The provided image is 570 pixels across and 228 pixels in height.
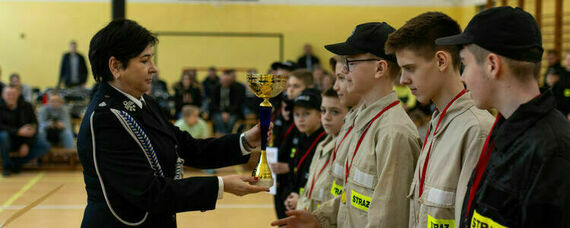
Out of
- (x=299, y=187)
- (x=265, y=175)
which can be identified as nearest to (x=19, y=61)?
(x=299, y=187)

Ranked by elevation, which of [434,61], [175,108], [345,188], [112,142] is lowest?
[175,108]

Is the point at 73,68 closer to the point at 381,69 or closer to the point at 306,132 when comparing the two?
the point at 306,132

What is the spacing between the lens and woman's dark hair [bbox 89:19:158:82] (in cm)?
233

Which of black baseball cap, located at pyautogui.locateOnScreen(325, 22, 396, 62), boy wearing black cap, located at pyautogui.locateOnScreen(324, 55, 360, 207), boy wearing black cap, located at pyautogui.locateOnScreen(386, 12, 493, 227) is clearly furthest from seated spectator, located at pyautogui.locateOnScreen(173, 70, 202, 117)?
boy wearing black cap, located at pyautogui.locateOnScreen(386, 12, 493, 227)

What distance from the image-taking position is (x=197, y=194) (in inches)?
91.8

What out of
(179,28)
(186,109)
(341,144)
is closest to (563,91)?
(186,109)

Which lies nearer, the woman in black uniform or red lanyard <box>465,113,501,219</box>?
red lanyard <box>465,113,501,219</box>

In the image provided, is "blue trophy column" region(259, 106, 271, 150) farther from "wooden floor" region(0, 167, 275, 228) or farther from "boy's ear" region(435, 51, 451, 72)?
"wooden floor" region(0, 167, 275, 228)

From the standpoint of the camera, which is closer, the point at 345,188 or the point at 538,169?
the point at 538,169

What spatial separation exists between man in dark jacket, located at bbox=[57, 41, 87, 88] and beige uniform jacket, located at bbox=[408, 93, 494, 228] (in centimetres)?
1446

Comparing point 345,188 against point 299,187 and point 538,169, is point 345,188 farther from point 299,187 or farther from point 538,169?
point 299,187

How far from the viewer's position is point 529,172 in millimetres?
1420

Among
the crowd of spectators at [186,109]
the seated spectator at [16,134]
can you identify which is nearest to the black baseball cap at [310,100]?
the crowd of spectators at [186,109]

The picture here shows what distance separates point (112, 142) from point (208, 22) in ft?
50.3
